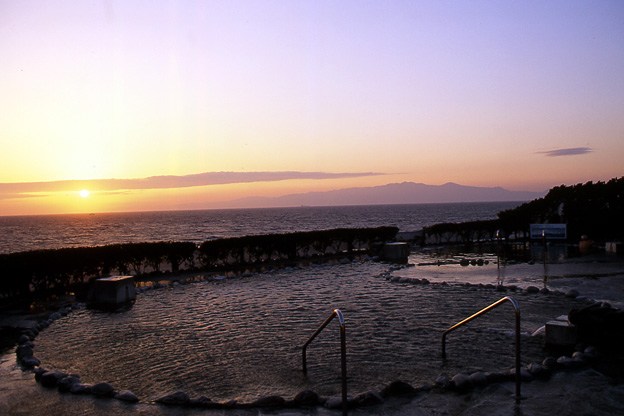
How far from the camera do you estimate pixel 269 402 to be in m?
6.61

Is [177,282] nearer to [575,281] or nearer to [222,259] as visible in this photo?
[222,259]

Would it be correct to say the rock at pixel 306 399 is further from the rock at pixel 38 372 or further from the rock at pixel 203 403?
the rock at pixel 38 372

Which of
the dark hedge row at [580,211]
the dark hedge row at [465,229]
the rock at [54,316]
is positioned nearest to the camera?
the rock at [54,316]

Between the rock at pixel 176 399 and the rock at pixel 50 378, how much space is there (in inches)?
76.6

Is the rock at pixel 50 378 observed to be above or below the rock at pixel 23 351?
above

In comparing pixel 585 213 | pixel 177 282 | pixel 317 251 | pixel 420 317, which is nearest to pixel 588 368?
pixel 420 317

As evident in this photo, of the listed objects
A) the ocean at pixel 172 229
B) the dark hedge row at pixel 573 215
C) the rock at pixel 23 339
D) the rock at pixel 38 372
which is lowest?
the ocean at pixel 172 229

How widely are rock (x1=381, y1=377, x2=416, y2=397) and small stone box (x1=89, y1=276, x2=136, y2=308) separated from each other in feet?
32.3

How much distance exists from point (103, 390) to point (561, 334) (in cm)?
726

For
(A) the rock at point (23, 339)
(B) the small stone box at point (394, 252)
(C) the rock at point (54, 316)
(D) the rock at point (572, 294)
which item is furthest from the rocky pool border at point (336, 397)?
(B) the small stone box at point (394, 252)

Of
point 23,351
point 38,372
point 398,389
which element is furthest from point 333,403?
point 23,351

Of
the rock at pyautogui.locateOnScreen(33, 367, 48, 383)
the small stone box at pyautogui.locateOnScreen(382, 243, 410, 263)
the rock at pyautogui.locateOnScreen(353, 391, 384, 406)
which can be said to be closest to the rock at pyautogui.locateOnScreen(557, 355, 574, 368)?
the rock at pyautogui.locateOnScreen(353, 391, 384, 406)

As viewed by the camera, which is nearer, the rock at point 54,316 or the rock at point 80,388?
the rock at point 80,388

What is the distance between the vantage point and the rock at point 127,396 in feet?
22.8
